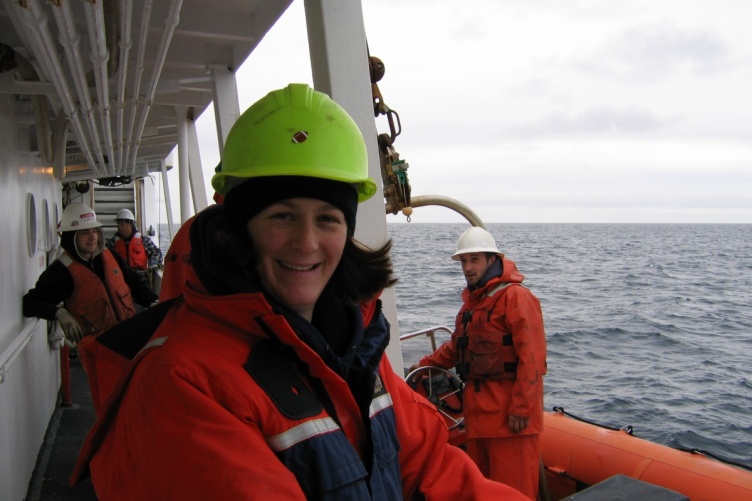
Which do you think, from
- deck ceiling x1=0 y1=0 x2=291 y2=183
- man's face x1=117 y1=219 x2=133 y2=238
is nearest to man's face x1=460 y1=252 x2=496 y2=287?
deck ceiling x1=0 y1=0 x2=291 y2=183

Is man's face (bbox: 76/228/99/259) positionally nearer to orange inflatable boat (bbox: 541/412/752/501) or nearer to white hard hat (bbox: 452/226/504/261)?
white hard hat (bbox: 452/226/504/261)

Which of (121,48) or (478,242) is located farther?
(478,242)

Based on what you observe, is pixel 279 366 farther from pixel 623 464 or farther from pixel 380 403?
pixel 623 464

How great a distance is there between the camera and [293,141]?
129 centimetres

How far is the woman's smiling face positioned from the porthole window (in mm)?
3723

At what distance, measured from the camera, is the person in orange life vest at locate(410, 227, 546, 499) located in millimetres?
4090

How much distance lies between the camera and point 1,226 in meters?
3.34

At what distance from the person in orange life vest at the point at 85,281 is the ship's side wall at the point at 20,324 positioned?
18 cm

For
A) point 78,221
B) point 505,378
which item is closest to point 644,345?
point 505,378

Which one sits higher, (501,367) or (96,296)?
(96,296)

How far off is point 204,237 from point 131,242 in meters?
9.13

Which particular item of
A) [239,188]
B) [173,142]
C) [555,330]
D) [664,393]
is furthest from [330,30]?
[555,330]

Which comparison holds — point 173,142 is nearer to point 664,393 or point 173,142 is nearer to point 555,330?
point 664,393

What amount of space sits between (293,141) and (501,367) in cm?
323
